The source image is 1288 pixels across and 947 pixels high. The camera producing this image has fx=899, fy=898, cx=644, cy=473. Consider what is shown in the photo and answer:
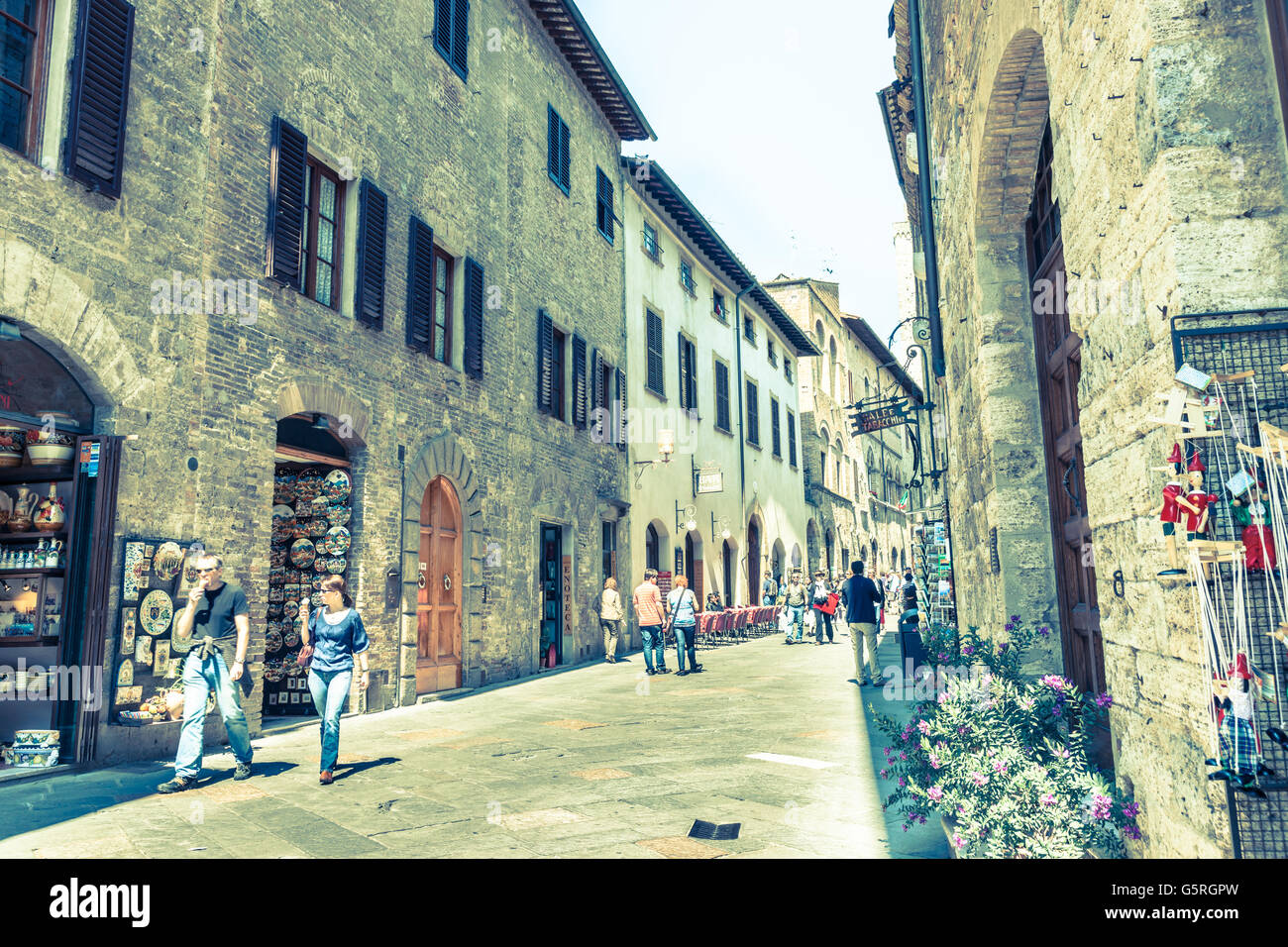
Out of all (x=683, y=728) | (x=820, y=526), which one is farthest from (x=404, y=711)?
(x=820, y=526)

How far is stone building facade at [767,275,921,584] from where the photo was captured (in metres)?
32.2

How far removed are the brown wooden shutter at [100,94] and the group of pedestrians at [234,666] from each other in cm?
297

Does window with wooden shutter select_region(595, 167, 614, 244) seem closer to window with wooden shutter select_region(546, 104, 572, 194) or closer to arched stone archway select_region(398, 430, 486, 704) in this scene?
window with wooden shutter select_region(546, 104, 572, 194)

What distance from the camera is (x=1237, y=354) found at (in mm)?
2350

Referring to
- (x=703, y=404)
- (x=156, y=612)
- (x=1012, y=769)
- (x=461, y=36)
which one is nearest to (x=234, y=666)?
(x=156, y=612)

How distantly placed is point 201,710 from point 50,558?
1822 millimetres

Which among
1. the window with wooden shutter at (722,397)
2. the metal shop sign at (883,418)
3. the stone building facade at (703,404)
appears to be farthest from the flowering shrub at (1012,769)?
the window with wooden shutter at (722,397)

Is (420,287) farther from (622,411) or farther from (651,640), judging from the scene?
(622,411)

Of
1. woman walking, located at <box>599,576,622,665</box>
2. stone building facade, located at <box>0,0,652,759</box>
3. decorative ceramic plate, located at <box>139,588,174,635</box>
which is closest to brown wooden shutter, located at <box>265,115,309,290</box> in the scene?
stone building facade, located at <box>0,0,652,759</box>
